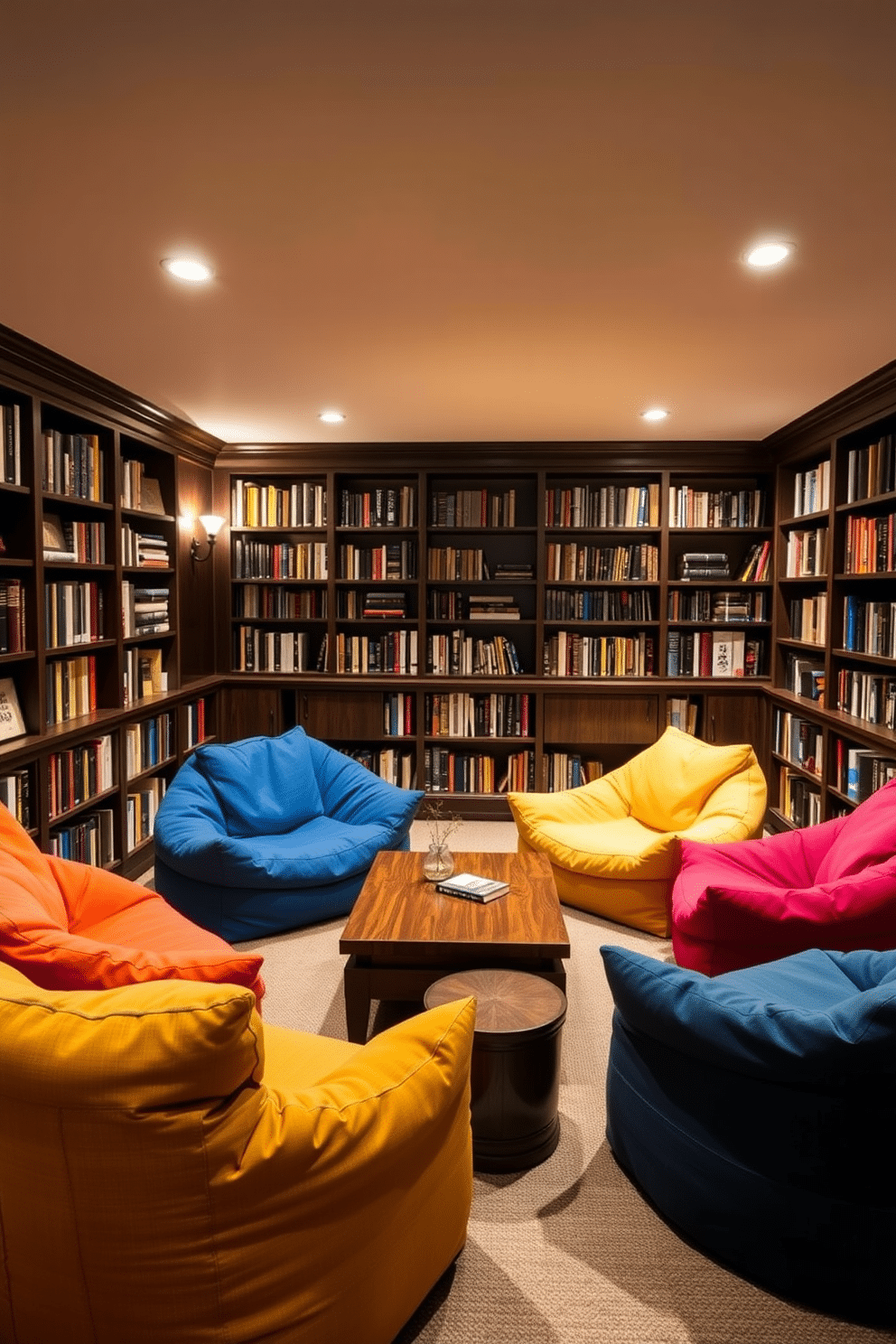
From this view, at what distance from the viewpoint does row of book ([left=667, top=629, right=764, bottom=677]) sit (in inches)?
227

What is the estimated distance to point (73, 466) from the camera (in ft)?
13.3

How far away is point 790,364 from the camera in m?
3.66

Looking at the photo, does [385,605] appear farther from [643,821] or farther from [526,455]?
[643,821]

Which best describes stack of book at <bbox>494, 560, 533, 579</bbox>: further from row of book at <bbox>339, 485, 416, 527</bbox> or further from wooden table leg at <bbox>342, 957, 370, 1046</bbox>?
wooden table leg at <bbox>342, 957, 370, 1046</bbox>

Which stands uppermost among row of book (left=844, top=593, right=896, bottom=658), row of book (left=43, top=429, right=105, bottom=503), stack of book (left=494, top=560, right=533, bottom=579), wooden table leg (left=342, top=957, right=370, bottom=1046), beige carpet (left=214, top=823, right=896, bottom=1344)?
row of book (left=43, top=429, right=105, bottom=503)

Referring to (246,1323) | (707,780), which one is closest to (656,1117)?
(246,1323)

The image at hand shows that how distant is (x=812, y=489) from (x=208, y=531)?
362 cm

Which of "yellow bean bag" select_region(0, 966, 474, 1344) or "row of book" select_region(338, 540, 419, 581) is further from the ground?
"row of book" select_region(338, 540, 419, 581)

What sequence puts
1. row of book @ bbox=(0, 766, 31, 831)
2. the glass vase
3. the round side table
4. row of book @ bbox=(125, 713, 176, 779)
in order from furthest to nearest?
row of book @ bbox=(125, 713, 176, 779)
row of book @ bbox=(0, 766, 31, 831)
the glass vase
the round side table

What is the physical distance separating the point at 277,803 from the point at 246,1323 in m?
2.88

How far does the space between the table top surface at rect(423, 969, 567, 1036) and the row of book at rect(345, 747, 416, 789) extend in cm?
332

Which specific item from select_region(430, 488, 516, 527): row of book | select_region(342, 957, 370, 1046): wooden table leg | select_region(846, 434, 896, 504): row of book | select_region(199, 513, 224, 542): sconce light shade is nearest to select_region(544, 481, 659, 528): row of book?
select_region(430, 488, 516, 527): row of book

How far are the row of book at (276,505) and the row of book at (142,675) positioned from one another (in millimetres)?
1213

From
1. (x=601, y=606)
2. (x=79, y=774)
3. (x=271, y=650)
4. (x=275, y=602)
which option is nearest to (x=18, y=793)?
(x=79, y=774)
